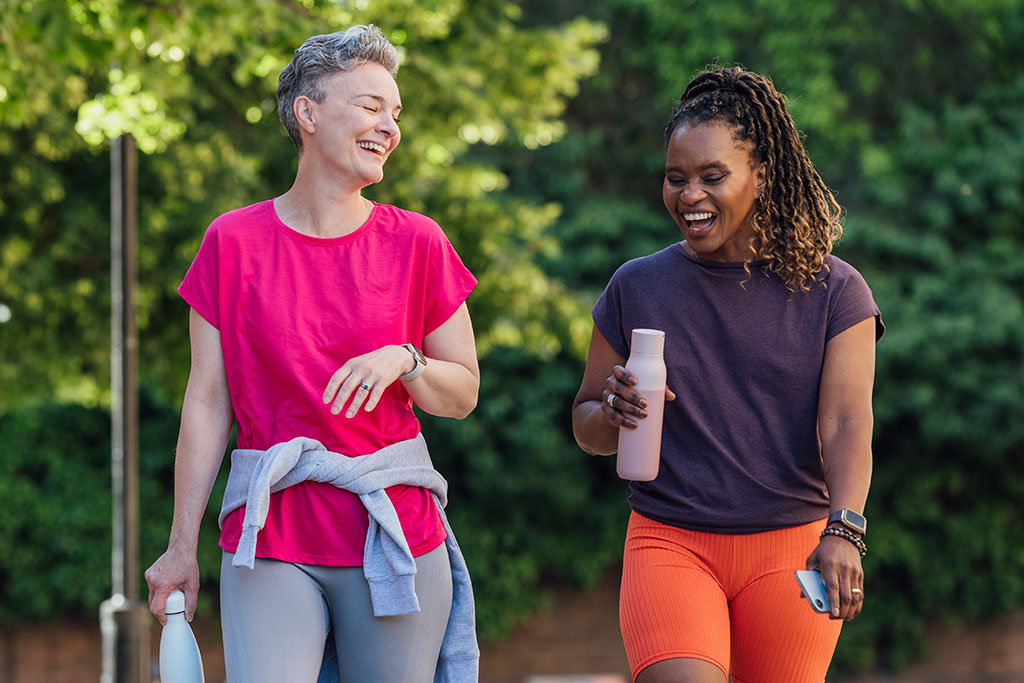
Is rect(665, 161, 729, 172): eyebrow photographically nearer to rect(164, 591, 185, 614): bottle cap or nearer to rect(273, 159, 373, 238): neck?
rect(273, 159, 373, 238): neck

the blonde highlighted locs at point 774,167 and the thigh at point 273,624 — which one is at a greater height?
the blonde highlighted locs at point 774,167

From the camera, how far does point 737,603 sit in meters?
2.61

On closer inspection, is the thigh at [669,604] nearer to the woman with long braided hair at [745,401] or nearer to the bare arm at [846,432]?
the woman with long braided hair at [745,401]

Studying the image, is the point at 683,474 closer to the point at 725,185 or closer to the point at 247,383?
the point at 725,185

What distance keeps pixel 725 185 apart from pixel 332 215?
31.4 inches

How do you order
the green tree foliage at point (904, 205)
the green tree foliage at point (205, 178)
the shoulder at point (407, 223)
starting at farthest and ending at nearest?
the green tree foliage at point (904, 205) < the green tree foliage at point (205, 178) < the shoulder at point (407, 223)

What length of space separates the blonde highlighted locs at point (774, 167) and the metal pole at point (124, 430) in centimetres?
527

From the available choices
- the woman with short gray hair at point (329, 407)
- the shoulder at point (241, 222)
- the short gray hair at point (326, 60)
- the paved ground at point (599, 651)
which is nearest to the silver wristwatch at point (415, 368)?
the woman with short gray hair at point (329, 407)

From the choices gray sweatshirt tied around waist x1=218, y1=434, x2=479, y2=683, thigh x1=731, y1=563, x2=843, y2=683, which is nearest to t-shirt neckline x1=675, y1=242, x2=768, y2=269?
thigh x1=731, y1=563, x2=843, y2=683

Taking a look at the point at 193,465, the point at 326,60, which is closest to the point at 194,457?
the point at 193,465

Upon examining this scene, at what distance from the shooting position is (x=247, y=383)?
241 centimetres

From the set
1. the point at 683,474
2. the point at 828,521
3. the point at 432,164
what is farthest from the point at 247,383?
the point at 432,164

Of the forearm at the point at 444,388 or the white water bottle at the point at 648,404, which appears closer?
the forearm at the point at 444,388

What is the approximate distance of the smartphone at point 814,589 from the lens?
2377 mm
